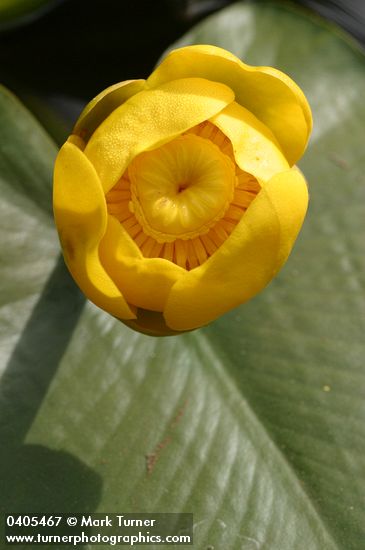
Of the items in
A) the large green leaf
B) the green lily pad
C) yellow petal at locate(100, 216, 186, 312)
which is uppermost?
yellow petal at locate(100, 216, 186, 312)

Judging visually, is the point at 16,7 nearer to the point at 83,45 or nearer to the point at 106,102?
the point at 83,45

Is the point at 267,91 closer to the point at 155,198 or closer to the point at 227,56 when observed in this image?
the point at 227,56

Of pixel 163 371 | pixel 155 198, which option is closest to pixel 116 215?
pixel 155 198

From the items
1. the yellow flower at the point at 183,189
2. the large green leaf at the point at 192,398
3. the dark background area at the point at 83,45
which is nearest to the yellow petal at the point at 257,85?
the yellow flower at the point at 183,189

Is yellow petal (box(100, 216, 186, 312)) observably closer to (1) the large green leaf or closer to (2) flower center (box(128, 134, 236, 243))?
(2) flower center (box(128, 134, 236, 243))

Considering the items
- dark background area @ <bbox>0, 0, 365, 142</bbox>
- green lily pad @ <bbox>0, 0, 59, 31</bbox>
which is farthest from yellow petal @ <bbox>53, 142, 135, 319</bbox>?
dark background area @ <bbox>0, 0, 365, 142</bbox>

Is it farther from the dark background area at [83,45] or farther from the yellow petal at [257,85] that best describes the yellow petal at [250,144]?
the dark background area at [83,45]

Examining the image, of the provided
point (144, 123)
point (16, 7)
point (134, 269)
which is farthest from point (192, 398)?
point (16, 7)
